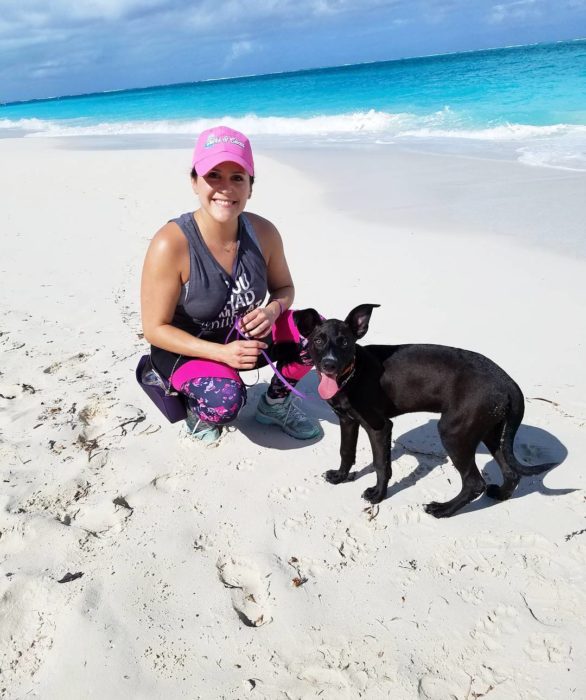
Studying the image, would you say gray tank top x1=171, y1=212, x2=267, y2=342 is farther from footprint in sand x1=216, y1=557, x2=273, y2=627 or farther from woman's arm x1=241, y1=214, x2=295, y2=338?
footprint in sand x1=216, y1=557, x2=273, y2=627

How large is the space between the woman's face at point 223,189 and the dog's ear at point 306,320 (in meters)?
0.64

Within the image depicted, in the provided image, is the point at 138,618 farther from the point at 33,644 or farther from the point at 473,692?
the point at 473,692

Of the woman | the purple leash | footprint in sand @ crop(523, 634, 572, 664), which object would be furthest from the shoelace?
footprint in sand @ crop(523, 634, 572, 664)

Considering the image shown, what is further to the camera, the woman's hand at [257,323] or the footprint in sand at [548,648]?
the woman's hand at [257,323]

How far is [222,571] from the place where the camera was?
2.51m

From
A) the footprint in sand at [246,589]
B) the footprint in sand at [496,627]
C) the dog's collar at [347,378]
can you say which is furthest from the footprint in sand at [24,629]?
the footprint in sand at [496,627]

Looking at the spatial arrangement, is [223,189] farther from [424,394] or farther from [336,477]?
[336,477]

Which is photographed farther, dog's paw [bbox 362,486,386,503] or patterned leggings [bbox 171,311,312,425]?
patterned leggings [bbox 171,311,312,425]

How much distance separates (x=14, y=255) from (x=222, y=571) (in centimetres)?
559

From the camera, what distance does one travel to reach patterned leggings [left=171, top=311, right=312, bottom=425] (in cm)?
311

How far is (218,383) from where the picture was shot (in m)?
3.12

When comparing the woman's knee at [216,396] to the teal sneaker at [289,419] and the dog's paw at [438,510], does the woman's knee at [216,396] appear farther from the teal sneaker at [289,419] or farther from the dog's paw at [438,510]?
the dog's paw at [438,510]

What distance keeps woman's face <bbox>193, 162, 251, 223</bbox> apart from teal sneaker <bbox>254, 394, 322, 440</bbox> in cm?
120

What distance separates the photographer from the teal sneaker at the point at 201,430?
3.39 metres
